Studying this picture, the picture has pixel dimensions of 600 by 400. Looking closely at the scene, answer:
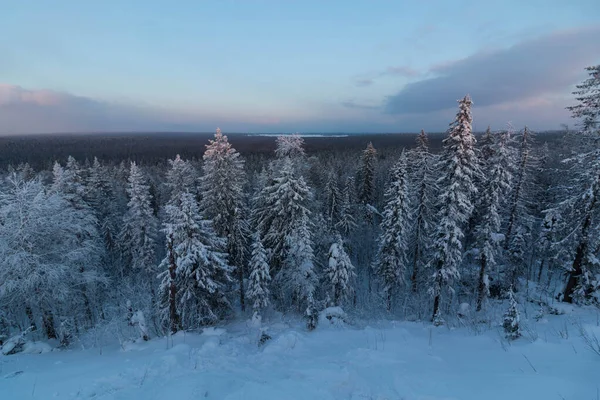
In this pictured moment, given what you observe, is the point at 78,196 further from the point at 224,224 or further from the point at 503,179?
the point at 503,179

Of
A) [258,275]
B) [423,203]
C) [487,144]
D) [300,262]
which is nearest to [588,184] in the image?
[423,203]

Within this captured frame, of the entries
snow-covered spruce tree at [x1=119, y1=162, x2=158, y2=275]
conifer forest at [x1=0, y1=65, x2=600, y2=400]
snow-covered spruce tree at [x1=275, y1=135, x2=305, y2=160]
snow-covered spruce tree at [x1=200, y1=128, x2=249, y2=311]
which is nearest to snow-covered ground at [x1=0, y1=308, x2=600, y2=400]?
conifer forest at [x1=0, y1=65, x2=600, y2=400]

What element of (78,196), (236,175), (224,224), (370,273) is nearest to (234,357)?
(224,224)

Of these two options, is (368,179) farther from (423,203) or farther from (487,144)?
(423,203)

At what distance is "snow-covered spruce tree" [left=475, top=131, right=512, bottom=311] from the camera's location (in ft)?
69.4

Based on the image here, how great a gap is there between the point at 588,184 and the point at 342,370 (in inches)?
638

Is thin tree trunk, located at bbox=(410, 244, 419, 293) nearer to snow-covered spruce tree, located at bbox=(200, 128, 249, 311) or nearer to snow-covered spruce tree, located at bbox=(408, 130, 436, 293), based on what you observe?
snow-covered spruce tree, located at bbox=(408, 130, 436, 293)

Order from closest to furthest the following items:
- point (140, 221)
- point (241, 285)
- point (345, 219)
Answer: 1. point (241, 285)
2. point (140, 221)
3. point (345, 219)

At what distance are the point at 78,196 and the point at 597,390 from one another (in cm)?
3377

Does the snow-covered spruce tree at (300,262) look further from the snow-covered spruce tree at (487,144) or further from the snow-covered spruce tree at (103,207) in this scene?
the snow-covered spruce tree at (103,207)

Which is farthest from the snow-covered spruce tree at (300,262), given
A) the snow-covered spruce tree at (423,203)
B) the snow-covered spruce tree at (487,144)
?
the snow-covered spruce tree at (487,144)

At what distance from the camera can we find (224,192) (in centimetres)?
2222

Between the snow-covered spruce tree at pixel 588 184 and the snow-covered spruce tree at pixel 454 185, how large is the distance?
4894 millimetres

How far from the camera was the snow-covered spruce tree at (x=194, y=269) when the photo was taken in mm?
17531
